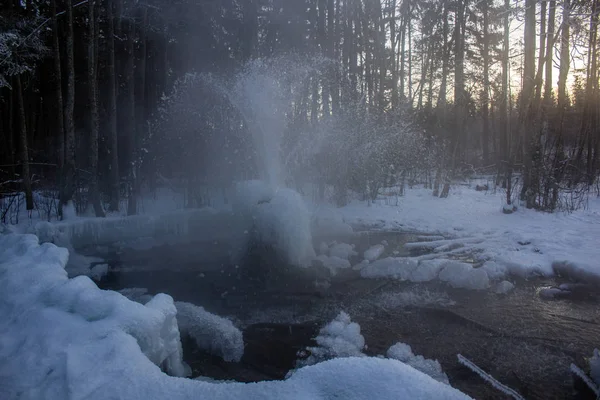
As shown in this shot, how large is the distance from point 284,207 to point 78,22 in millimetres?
15089

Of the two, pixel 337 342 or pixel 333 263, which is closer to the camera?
pixel 337 342

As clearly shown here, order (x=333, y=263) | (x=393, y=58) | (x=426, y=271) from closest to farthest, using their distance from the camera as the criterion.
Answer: (x=426, y=271)
(x=333, y=263)
(x=393, y=58)

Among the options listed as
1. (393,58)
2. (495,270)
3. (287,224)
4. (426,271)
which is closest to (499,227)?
(495,270)

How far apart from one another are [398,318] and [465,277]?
5.82ft

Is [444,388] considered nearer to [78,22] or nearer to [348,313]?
[348,313]

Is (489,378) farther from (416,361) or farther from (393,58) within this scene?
(393,58)

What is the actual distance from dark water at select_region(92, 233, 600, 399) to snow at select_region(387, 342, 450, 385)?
11cm

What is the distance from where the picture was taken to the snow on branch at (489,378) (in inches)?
133

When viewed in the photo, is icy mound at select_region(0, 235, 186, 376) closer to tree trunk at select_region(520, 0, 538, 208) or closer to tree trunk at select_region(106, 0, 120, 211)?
tree trunk at select_region(106, 0, 120, 211)

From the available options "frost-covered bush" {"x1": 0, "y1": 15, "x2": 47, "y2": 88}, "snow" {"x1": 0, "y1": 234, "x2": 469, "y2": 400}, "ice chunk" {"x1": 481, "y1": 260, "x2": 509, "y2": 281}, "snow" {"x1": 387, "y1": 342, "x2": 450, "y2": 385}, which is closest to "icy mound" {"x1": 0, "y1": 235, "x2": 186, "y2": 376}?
"snow" {"x1": 0, "y1": 234, "x2": 469, "y2": 400}

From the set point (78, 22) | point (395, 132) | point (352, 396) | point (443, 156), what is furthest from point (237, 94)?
point (352, 396)

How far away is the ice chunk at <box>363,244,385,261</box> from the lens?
25.2ft

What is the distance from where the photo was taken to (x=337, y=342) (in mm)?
4273

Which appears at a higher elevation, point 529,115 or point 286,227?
point 529,115
